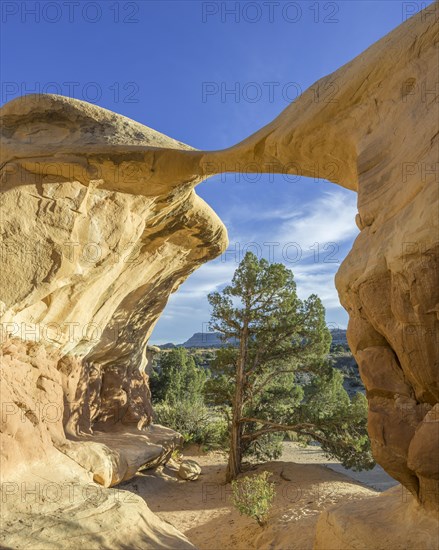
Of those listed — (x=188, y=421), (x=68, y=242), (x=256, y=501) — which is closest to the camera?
(x=68, y=242)

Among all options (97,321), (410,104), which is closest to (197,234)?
(97,321)

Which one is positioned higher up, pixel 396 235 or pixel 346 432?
pixel 396 235

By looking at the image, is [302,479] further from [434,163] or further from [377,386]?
[434,163]

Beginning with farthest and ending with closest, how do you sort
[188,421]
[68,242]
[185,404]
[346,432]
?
[185,404] < [188,421] < [346,432] < [68,242]

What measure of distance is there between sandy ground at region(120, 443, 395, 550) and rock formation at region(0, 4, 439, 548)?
115 cm

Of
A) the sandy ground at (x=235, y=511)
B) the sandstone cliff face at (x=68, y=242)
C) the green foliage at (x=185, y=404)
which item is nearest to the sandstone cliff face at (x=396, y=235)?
the sandstone cliff face at (x=68, y=242)

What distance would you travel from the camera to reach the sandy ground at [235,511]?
8414 millimetres

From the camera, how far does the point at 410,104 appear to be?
202 inches

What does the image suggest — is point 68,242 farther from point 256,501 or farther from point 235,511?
point 235,511

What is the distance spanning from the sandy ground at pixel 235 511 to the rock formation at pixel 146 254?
115cm

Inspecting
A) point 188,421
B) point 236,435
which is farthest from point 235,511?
point 188,421

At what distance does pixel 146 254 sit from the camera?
11492 millimetres

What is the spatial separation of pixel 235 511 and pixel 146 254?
7.32m

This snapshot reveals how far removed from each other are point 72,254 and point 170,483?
344 inches
